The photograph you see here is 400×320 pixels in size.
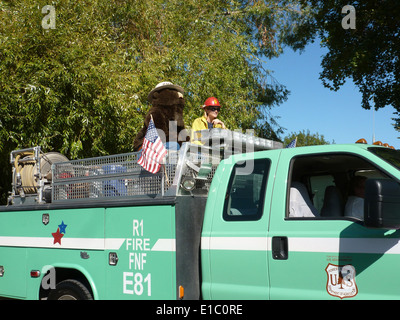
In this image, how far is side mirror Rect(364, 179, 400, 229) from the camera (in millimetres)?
2971

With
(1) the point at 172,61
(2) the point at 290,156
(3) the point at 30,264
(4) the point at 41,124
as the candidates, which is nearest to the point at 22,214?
(3) the point at 30,264

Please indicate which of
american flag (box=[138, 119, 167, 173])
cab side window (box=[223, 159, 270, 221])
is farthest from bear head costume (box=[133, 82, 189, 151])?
cab side window (box=[223, 159, 270, 221])

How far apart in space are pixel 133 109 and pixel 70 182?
18.1ft

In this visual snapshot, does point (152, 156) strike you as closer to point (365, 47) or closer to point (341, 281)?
point (341, 281)

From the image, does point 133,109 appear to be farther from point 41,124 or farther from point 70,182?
point 70,182

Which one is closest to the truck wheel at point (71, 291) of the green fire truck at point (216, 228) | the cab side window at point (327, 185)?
the green fire truck at point (216, 228)

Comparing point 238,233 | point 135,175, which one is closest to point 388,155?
point 238,233

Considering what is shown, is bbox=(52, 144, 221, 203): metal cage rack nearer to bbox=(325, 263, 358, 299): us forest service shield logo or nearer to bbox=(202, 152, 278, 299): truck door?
bbox=(202, 152, 278, 299): truck door

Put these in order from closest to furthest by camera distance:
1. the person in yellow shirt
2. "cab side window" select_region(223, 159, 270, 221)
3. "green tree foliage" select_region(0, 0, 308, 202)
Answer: "cab side window" select_region(223, 159, 270, 221) < the person in yellow shirt < "green tree foliage" select_region(0, 0, 308, 202)

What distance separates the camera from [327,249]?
3365mm

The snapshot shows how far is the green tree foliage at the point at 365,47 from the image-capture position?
14453 millimetres

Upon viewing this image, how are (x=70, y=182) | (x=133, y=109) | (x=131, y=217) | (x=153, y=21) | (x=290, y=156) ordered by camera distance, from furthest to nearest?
(x=153, y=21) → (x=133, y=109) → (x=70, y=182) → (x=131, y=217) → (x=290, y=156)

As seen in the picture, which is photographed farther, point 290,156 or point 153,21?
point 153,21
